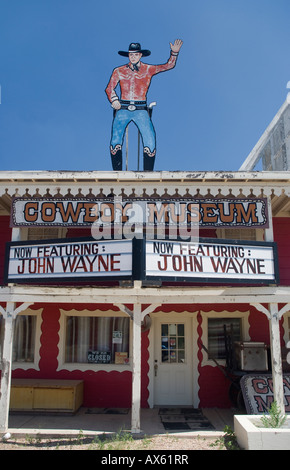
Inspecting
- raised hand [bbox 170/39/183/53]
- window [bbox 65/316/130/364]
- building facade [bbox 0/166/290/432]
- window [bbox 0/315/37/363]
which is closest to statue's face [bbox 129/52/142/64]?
raised hand [bbox 170/39/183/53]

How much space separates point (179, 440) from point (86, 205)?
5102 millimetres

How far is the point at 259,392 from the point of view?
838cm

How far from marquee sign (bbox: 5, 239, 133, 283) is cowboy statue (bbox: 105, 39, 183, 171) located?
129 inches

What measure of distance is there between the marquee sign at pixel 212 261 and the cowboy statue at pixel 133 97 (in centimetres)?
368

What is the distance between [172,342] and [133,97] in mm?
6761

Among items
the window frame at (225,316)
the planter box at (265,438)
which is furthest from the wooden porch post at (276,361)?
the window frame at (225,316)

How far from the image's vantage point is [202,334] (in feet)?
33.0

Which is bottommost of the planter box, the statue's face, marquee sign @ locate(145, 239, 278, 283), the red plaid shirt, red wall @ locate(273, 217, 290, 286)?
the planter box

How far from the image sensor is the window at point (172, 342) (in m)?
10.1

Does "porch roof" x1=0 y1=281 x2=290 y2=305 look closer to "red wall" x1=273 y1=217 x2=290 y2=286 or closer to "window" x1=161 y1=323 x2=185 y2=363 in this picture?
"red wall" x1=273 y1=217 x2=290 y2=286

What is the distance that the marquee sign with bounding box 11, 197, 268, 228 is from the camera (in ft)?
27.0

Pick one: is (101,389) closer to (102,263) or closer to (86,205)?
(102,263)

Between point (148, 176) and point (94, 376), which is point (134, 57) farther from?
point (94, 376)
